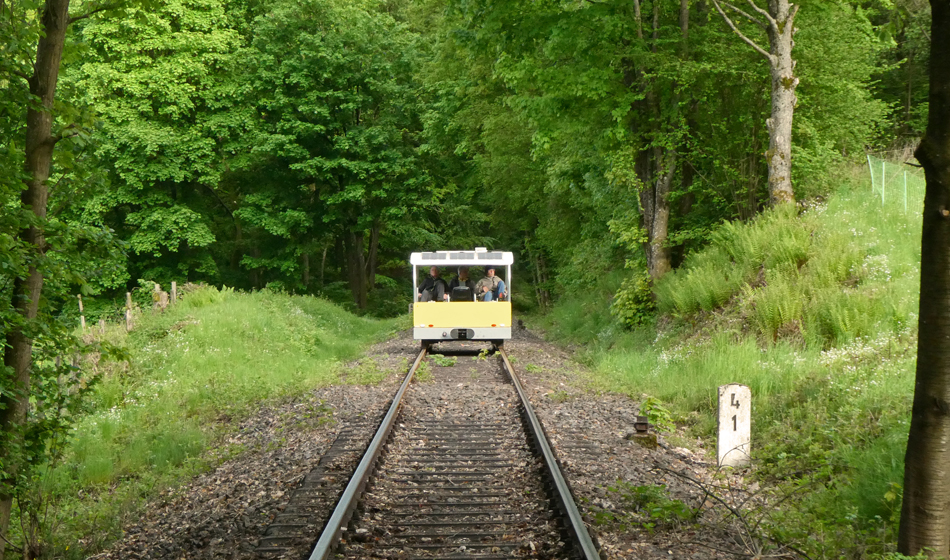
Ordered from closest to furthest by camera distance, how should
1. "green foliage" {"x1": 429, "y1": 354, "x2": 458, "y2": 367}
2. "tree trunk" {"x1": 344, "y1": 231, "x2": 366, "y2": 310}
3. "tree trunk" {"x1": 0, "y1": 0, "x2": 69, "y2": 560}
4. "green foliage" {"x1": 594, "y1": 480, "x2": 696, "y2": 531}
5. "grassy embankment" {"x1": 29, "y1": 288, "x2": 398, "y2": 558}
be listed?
"green foliage" {"x1": 594, "y1": 480, "x2": 696, "y2": 531}
"tree trunk" {"x1": 0, "y1": 0, "x2": 69, "y2": 560}
"grassy embankment" {"x1": 29, "y1": 288, "x2": 398, "y2": 558}
"green foliage" {"x1": 429, "y1": 354, "x2": 458, "y2": 367}
"tree trunk" {"x1": 344, "y1": 231, "x2": 366, "y2": 310}

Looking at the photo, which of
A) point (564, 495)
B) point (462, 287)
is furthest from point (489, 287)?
point (564, 495)

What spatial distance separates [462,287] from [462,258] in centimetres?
68

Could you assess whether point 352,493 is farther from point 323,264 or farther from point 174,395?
point 323,264

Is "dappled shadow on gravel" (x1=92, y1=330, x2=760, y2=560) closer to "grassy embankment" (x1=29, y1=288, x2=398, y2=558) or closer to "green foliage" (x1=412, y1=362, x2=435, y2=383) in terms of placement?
"grassy embankment" (x1=29, y1=288, x2=398, y2=558)

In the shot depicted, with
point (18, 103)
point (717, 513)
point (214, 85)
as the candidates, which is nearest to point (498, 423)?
point (717, 513)

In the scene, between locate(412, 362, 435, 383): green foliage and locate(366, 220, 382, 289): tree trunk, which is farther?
locate(366, 220, 382, 289): tree trunk

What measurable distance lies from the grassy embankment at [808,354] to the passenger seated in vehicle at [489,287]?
8.33ft

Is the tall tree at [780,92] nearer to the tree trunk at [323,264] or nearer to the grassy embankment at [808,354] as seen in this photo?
the grassy embankment at [808,354]

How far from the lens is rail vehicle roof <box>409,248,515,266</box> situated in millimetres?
18594

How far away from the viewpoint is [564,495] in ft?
22.6

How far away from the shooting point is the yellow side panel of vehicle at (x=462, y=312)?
18.7 meters

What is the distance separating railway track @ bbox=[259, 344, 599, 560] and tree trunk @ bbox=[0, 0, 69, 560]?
2.43m

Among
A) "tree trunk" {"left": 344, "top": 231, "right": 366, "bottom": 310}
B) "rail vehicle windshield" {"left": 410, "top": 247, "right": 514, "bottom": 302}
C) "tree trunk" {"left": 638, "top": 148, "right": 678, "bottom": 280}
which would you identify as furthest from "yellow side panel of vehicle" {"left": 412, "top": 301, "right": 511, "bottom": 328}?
"tree trunk" {"left": 344, "top": 231, "right": 366, "bottom": 310}

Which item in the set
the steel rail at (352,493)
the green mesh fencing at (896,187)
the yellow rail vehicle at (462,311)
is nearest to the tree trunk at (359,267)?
the yellow rail vehicle at (462,311)
